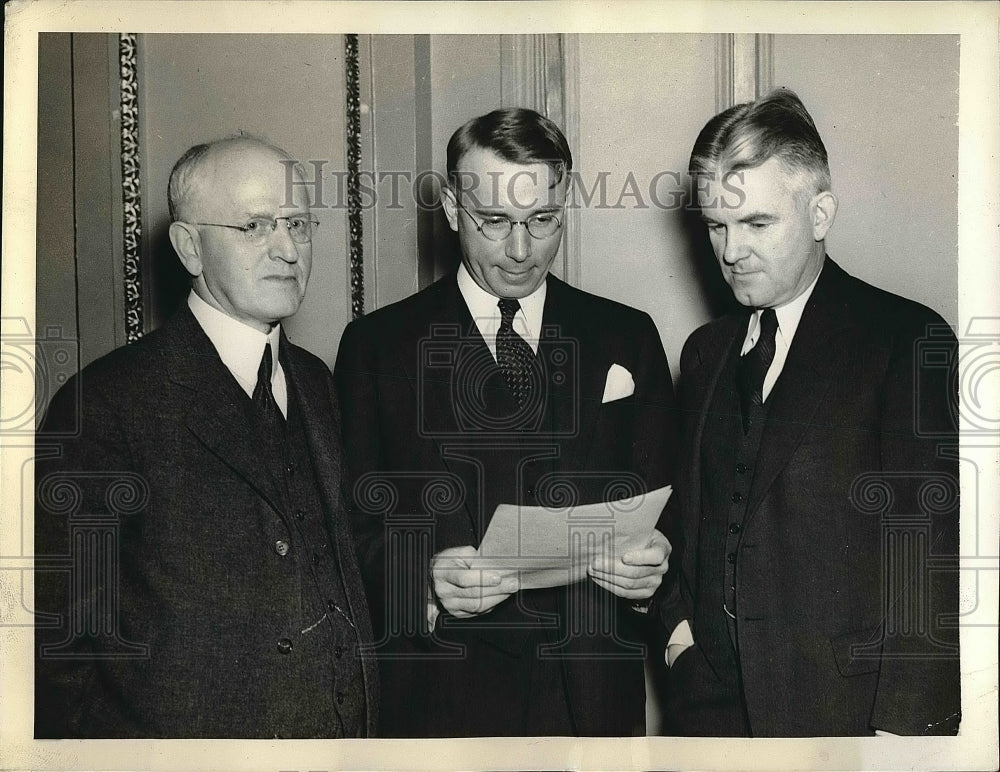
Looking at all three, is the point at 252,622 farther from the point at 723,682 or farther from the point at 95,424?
the point at 723,682

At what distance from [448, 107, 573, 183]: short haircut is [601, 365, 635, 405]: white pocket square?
462mm

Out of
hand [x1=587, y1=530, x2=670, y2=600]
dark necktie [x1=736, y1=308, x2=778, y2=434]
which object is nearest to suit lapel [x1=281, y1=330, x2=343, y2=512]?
hand [x1=587, y1=530, x2=670, y2=600]

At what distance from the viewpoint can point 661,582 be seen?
2.32 meters

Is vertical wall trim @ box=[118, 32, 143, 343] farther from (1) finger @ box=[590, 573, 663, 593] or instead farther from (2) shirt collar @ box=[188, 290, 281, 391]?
(1) finger @ box=[590, 573, 663, 593]

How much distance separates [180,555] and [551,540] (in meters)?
0.82

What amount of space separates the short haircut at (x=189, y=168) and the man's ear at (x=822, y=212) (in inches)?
47.5

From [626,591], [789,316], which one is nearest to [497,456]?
[626,591]

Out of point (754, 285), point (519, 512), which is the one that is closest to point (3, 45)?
point (519, 512)

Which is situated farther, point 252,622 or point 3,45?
point 3,45

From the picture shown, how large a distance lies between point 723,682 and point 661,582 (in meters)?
0.27

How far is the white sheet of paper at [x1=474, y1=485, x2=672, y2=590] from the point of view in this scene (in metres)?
2.28

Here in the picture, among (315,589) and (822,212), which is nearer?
(315,589)

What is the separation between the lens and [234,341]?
2.24 metres

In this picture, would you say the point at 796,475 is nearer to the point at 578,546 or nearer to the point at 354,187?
the point at 578,546
